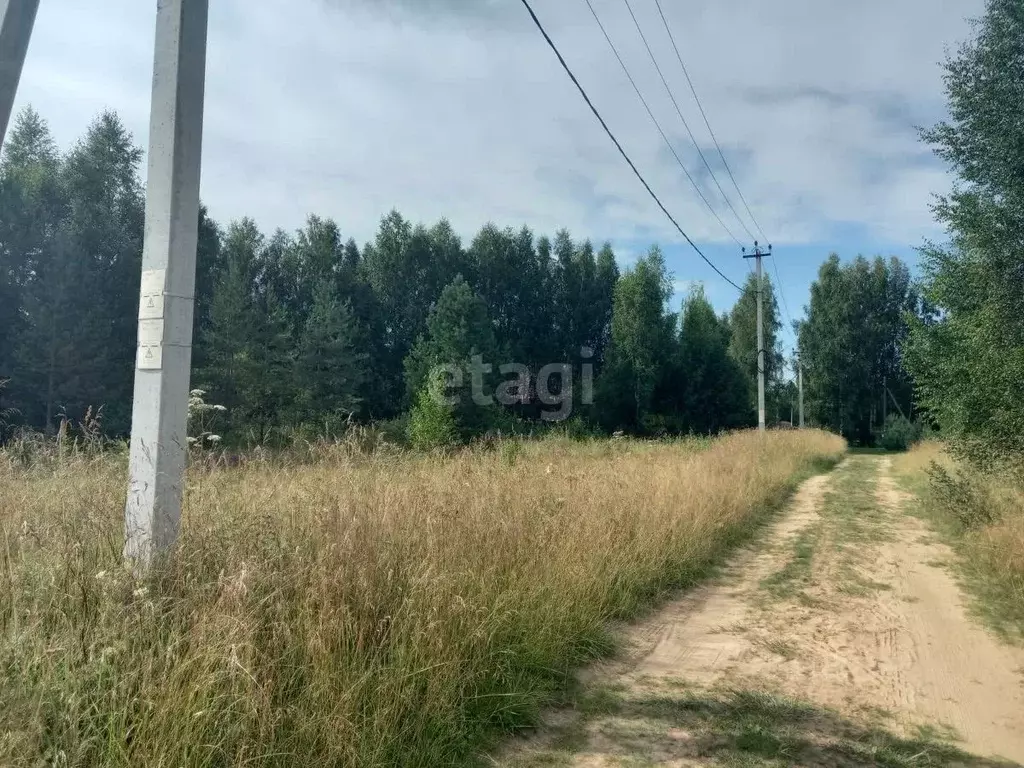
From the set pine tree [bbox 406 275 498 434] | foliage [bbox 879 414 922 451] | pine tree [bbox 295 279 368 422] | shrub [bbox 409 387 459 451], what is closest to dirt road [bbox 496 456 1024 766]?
shrub [bbox 409 387 459 451]

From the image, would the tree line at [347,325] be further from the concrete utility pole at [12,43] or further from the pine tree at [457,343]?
the concrete utility pole at [12,43]

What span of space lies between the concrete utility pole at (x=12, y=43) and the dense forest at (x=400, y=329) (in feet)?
25.0

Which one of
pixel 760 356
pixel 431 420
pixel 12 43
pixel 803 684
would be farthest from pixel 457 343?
pixel 12 43

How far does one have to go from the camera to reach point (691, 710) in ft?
12.0

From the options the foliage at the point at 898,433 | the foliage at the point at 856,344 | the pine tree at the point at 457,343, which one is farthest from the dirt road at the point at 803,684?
the foliage at the point at 856,344

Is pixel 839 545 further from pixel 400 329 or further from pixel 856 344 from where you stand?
pixel 856 344

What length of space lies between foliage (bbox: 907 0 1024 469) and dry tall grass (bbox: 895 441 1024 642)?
1.99 feet

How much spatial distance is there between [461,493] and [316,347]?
89.9 feet

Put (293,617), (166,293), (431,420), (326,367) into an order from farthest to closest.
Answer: (326,367)
(431,420)
(293,617)
(166,293)

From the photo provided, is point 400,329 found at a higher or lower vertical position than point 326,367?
higher

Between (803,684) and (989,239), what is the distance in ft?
24.6

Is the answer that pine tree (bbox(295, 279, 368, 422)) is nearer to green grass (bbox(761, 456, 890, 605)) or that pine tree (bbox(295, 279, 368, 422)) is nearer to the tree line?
the tree line

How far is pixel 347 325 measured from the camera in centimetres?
3472

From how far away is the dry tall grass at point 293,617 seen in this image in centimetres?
232
